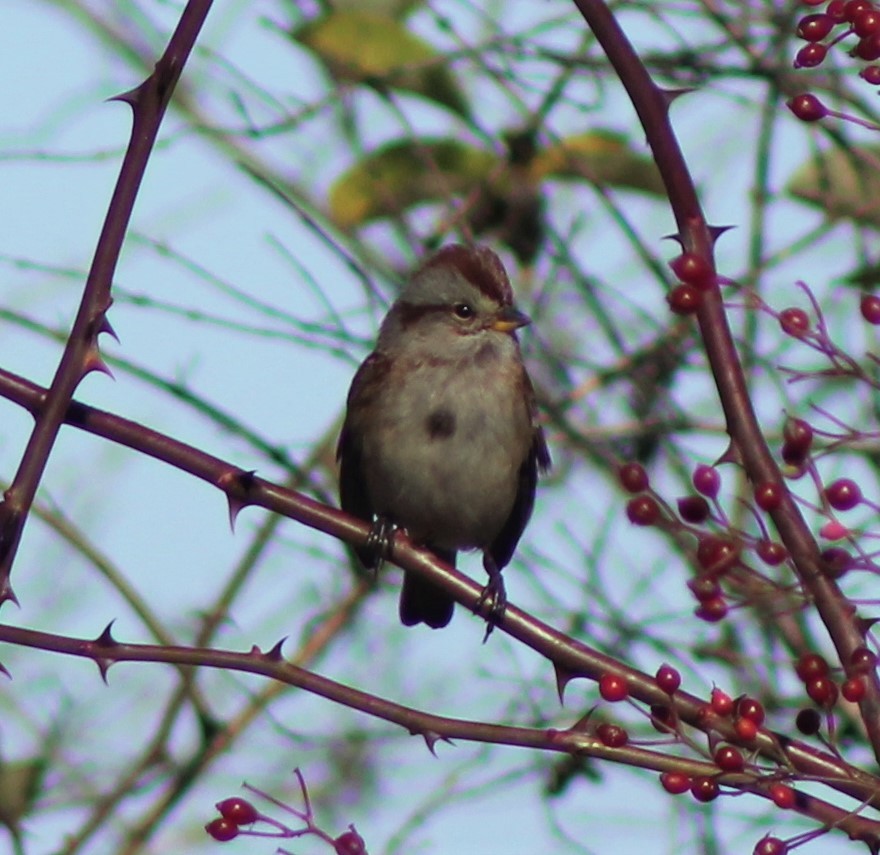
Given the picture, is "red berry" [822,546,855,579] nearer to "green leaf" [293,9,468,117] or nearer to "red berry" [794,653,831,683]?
"red berry" [794,653,831,683]

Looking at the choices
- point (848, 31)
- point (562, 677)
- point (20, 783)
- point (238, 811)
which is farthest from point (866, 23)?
point (20, 783)

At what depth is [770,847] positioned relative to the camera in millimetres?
2516

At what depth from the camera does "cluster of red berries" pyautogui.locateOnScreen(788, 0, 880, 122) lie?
2.78 metres

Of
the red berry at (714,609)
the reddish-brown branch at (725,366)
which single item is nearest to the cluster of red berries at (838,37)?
the reddish-brown branch at (725,366)

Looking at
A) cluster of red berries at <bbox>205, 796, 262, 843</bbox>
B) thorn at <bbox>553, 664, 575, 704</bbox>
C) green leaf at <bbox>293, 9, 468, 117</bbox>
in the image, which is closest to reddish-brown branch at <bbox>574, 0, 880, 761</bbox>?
thorn at <bbox>553, 664, 575, 704</bbox>

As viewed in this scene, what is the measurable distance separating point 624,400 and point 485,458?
1.05m

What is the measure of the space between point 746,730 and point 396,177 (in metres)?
3.75

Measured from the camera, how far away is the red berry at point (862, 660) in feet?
8.63

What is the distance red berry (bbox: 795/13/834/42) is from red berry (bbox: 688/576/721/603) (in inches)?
36.8

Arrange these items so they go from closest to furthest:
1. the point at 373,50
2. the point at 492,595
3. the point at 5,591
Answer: the point at 5,591 → the point at 492,595 → the point at 373,50

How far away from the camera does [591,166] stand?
6.08 meters

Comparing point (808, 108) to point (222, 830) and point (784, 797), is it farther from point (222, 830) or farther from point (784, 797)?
point (222, 830)

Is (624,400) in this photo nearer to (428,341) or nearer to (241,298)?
(428,341)

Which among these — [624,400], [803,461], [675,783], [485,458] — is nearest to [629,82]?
[803,461]
